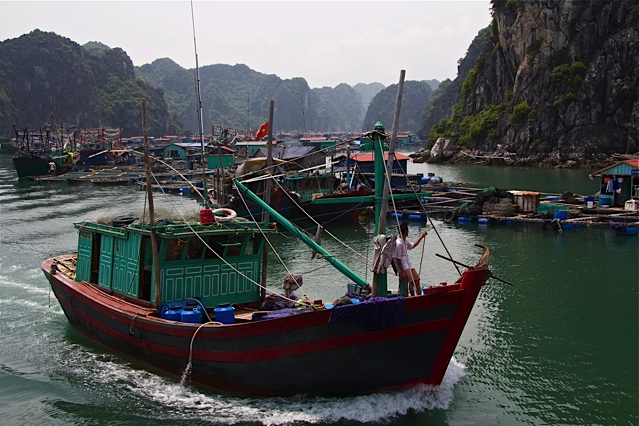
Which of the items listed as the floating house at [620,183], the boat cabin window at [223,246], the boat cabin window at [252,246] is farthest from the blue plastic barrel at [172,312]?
the floating house at [620,183]

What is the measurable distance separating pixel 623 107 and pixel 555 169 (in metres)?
12.3

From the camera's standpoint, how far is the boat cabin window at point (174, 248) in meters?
14.7

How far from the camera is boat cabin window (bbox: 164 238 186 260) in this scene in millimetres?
14742

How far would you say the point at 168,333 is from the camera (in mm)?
13930

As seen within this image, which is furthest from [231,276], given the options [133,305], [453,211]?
[453,211]

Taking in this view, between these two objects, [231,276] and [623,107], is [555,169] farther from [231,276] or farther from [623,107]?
[231,276]

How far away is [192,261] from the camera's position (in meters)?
15.0

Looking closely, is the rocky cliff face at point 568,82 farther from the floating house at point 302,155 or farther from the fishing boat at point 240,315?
the fishing boat at point 240,315

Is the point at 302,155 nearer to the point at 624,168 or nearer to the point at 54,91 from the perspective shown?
the point at 624,168

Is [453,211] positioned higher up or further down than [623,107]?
further down

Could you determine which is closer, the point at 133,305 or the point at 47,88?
the point at 133,305

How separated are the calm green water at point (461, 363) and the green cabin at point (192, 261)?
218cm

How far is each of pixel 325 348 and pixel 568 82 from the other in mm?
80537

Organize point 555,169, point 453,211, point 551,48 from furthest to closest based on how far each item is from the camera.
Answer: point 551,48 < point 555,169 < point 453,211
